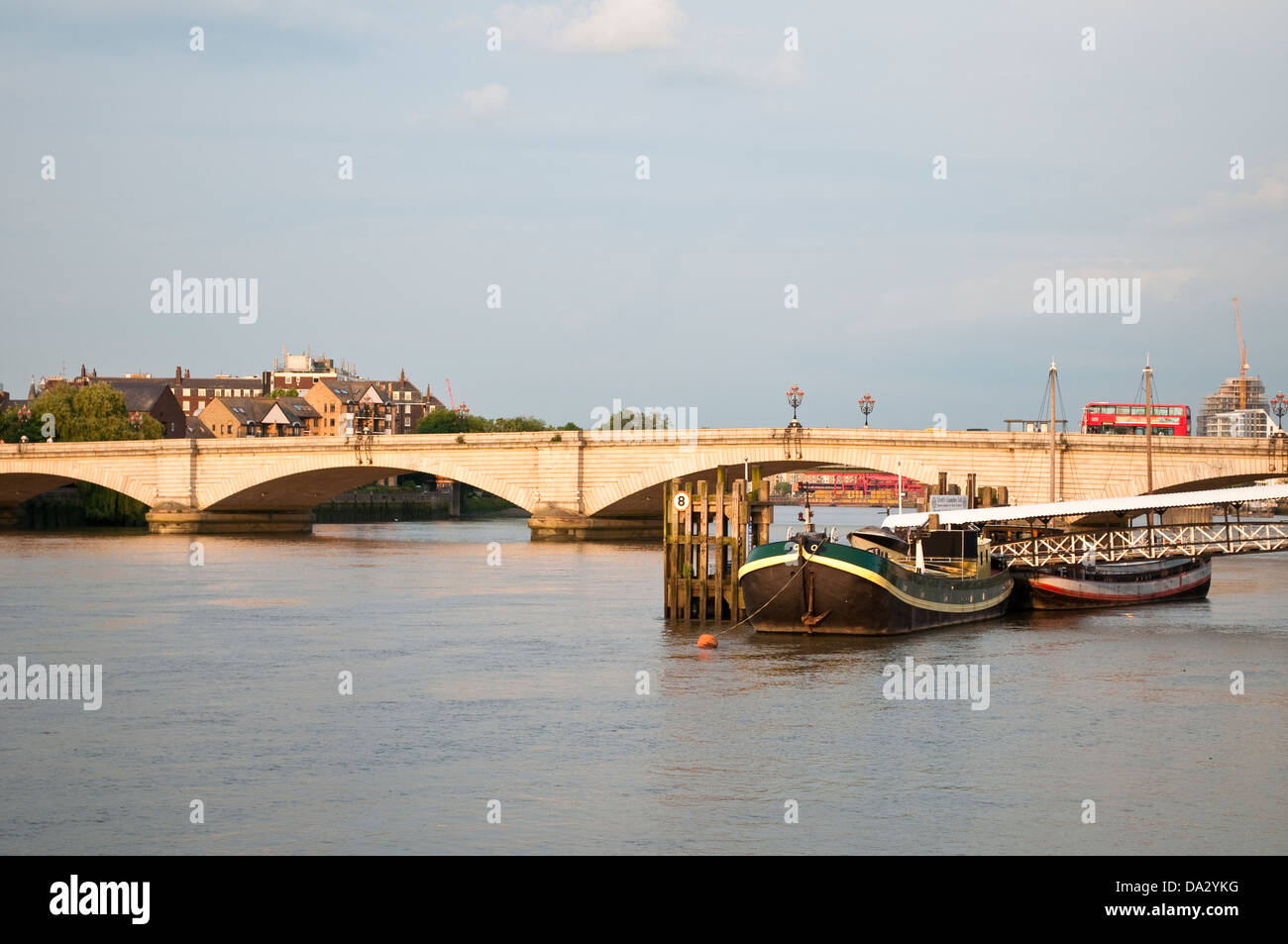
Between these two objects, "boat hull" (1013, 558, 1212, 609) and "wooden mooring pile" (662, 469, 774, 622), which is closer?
"wooden mooring pile" (662, 469, 774, 622)

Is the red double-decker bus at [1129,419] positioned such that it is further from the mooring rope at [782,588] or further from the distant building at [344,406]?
the distant building at [344,406]

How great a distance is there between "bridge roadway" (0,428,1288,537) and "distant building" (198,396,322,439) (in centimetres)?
6668

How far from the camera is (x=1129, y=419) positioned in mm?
73875

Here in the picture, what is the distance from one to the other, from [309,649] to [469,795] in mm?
14262

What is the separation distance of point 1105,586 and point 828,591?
1331cm

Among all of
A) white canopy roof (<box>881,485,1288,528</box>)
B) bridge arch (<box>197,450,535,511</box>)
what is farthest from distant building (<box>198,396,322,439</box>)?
white canopy roof (<box>881,485,1288,528</box>)

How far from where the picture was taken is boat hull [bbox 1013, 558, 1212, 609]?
137ft

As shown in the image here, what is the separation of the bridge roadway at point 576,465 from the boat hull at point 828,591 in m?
26.3

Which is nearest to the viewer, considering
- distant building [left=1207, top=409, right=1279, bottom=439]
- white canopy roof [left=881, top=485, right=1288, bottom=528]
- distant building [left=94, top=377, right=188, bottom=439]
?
white canopy roof [left=881, top=485, right=1288, bottom=528]

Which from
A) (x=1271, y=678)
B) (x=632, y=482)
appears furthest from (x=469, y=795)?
(x=632, y=482)

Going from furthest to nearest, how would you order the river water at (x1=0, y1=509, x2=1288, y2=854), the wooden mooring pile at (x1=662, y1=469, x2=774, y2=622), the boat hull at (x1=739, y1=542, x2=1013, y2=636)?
the wooden mooring pile at (x1=662, y1=469, x2=774, y2=622) < the boat hull at (x1=739, y1=542, x2=1013, y2=636) < the river water at (x1=0, y1=509, x2=1288, y2=854)

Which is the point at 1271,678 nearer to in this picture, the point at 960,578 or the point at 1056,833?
the point at 960,578

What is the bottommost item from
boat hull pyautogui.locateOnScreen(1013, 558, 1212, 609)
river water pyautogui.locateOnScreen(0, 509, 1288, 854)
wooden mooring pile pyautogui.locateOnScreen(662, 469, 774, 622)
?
river water pyautogui.locateOnScreen(0, 509, 1288, 854)

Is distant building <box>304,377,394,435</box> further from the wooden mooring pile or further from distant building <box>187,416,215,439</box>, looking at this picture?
the wooden mooring pile
